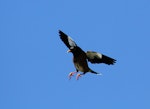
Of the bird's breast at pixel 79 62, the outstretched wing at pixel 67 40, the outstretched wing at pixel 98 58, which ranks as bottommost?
the bird's breast at pixel 79 62

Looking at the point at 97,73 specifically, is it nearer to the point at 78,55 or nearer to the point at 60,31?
the point at 78,55

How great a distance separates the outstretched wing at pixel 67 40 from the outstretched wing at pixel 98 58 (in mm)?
659

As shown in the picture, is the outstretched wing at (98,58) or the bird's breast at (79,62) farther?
the outstretched wing at (98,58)

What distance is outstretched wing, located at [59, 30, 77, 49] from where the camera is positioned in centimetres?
1442

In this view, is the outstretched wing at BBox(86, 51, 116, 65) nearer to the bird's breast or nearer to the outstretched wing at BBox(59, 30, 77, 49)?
the bird's breast

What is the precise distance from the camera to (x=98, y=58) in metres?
14.9

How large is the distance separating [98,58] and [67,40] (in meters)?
1.36

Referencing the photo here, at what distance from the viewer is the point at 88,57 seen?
14438 mm

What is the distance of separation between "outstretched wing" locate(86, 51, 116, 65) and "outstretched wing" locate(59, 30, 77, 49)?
659mm

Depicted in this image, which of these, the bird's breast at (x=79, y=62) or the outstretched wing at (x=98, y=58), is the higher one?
the outstretched wing at (x=98, y=58)

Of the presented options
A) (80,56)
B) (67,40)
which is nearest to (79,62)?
(80,56)

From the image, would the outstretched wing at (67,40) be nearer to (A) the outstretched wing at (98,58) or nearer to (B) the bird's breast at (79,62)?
(B) the bird's breast at (79,62)

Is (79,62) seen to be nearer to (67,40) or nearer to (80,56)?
(80,56)

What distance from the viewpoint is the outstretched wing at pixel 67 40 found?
14.4m
